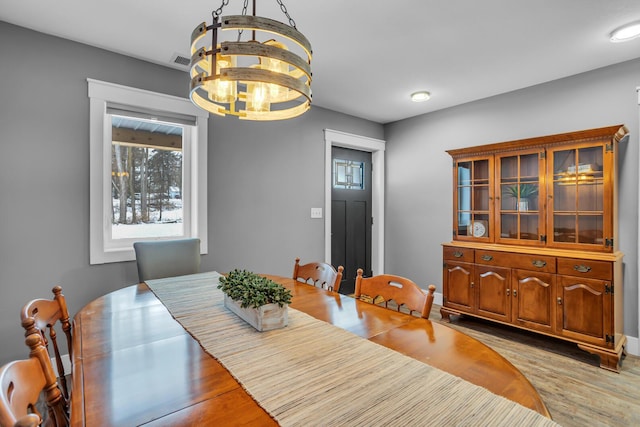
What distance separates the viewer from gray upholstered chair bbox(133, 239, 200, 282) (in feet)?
7.48

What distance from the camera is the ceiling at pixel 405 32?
A: 1972 millimetres

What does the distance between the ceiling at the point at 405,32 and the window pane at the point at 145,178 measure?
23.0 inches

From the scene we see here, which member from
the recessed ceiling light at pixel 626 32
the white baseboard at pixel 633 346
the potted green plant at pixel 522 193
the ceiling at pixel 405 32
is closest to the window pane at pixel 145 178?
the ceiling at pixel 405 32

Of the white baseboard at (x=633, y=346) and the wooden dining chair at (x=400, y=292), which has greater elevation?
the wooden dining chair at (x=400, y=292)

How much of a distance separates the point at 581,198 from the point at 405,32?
2.03 meters

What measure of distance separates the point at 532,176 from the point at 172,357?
327 cm

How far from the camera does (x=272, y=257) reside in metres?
3.45

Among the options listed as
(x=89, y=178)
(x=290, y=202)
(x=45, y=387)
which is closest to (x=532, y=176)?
(x=290, y=202)

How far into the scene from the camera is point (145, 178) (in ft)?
9.07

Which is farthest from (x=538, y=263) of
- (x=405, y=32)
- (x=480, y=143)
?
(x=405, y=32)

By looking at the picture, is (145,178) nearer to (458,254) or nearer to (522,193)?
(458,254)

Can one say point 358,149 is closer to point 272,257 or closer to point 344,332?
point 272,257

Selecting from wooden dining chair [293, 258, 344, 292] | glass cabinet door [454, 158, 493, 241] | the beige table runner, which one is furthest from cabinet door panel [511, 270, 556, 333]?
the beige table runner

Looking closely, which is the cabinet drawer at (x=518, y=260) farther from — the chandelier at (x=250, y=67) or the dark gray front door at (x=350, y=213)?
the chandelier at (x=250, y=67)
